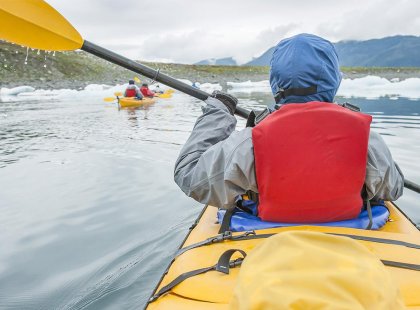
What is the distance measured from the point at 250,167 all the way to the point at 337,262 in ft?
2.80

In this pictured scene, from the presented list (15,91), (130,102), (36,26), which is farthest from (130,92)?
(36,26)

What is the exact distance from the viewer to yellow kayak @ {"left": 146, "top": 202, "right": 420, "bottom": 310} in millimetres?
1497

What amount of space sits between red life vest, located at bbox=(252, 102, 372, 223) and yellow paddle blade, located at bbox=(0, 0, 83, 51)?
7.68ft

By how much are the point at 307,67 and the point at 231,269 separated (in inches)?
39.0

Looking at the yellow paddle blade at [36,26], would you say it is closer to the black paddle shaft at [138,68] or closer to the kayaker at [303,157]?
the black paddle shaft at [138,68]

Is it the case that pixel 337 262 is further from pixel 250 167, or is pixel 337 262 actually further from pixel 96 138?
pixel 96 138

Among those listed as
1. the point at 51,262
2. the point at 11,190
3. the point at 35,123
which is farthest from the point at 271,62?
the point at 35,123

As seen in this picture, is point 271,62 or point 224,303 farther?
point 271,62

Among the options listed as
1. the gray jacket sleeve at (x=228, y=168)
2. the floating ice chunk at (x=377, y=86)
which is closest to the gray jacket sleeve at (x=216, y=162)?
the gray jacket sleeve at (x=228, y=168)

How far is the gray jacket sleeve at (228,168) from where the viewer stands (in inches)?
71.2

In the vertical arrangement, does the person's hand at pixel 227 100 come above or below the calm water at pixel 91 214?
above

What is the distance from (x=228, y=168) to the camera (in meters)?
1.82

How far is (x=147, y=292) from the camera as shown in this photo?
2.71 m

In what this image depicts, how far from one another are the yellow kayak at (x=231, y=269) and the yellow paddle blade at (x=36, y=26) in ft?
7.64
